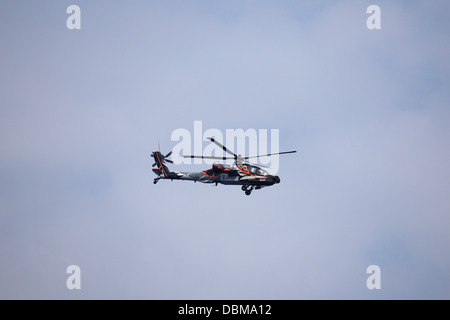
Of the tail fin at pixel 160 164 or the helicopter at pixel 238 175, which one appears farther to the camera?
the tail fin at pixel 160 164

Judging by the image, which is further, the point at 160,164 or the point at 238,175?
the point at 160,164

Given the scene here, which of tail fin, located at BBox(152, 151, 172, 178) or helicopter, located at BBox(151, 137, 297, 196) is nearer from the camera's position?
helicopter, located at BBox(151, 137, 297, 196)
